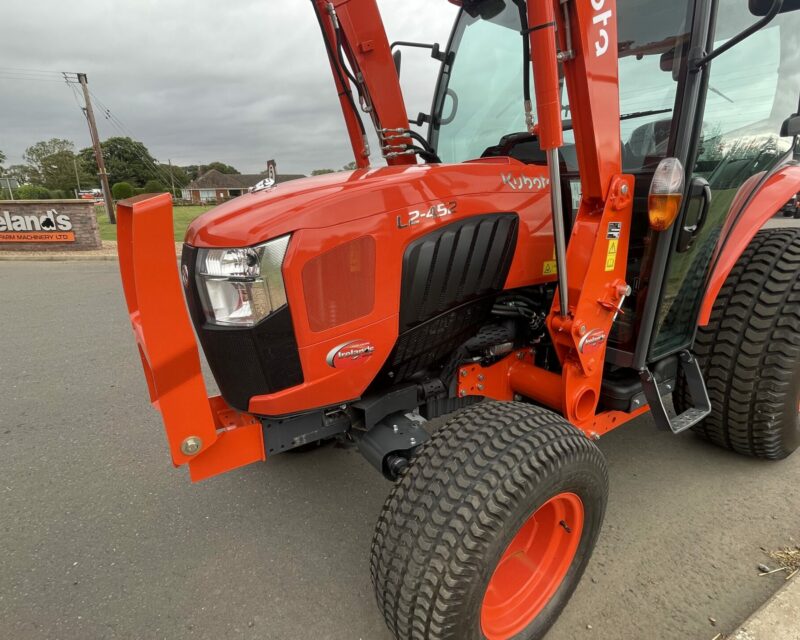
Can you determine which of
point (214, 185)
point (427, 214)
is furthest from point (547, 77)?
point (214, 185)

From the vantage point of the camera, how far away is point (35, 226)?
1130 cm

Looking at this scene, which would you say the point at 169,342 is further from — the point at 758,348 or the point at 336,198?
the point at 758,348

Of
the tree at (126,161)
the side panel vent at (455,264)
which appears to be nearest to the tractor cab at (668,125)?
the side panel vent at (455,264)

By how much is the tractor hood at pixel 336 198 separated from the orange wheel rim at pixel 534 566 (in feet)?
3.66

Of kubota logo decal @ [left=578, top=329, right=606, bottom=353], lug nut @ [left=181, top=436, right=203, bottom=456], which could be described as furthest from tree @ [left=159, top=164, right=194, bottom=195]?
kubota logo decal @ [left=578, top=329, right=606, bottom=353]

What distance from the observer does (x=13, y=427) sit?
3186 millimetres

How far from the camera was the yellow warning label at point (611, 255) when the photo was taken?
1.84 metres

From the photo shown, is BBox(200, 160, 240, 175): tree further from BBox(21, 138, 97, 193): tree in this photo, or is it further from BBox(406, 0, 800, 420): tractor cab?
BBox(406, 0, 800, 420): tractor cab

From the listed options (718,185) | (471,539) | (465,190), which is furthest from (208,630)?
(718,185)

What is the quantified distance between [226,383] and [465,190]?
1051 mm

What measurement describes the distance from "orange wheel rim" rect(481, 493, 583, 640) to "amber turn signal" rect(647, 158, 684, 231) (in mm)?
1022

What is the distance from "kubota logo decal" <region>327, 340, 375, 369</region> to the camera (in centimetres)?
161

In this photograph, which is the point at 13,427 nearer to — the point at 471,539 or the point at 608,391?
the point at 471,539

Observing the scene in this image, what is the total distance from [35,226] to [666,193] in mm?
13372
